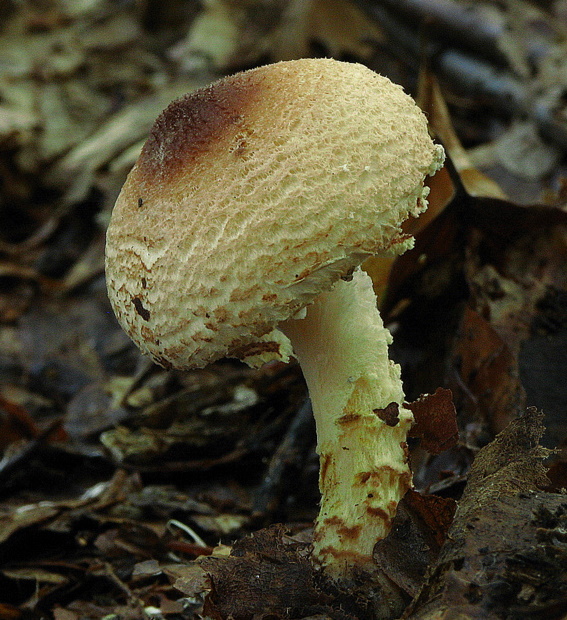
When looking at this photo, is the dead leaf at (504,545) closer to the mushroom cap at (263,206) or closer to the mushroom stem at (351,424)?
the mushroom stem at (351,424)

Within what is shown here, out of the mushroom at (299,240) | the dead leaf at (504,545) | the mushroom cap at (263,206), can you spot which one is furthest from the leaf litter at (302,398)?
the mushroom cap at (263,206)

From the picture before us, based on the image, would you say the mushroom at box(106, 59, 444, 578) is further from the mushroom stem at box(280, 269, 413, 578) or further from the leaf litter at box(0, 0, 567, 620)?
the leaf litter at box(0, 0, 567, 620)

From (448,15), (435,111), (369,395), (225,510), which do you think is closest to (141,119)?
(448,15)

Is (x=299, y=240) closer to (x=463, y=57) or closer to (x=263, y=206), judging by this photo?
(x=263, y=206)

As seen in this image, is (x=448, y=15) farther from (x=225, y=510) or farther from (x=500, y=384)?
(x=225, y=510)

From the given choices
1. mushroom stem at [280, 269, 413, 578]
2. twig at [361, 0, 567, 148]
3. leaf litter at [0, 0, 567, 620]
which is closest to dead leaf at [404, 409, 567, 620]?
leaf litter at [0, 0, 567, 620]

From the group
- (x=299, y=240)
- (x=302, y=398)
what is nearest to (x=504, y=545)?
(x=299, y=240)

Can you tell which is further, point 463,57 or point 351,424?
point 463,57

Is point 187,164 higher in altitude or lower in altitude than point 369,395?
higher
